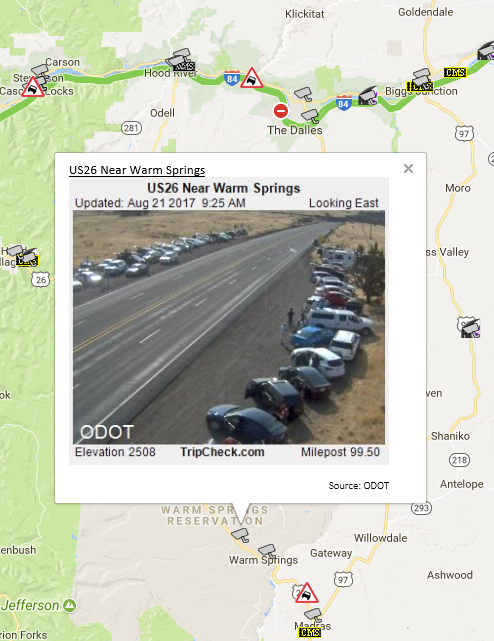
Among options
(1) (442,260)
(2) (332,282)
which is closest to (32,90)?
(1) (442,260)

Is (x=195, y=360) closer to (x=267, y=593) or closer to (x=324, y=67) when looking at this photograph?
(x=267, y=593)

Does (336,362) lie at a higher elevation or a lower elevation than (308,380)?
higher

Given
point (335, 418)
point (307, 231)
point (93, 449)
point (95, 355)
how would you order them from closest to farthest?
point (93, 449)
point (335, 418)
point (95, 355)
point (307, 231)

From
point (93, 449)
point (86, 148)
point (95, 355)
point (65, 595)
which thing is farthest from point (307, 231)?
point (65, 595)

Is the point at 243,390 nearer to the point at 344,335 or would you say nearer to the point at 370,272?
the point at 344,335

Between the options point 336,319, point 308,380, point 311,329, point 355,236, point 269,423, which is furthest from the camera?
point 355,236

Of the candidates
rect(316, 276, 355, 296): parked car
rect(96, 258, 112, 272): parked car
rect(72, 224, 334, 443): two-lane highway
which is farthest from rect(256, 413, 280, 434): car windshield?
rect(96, 258, 112, 272): parked car
